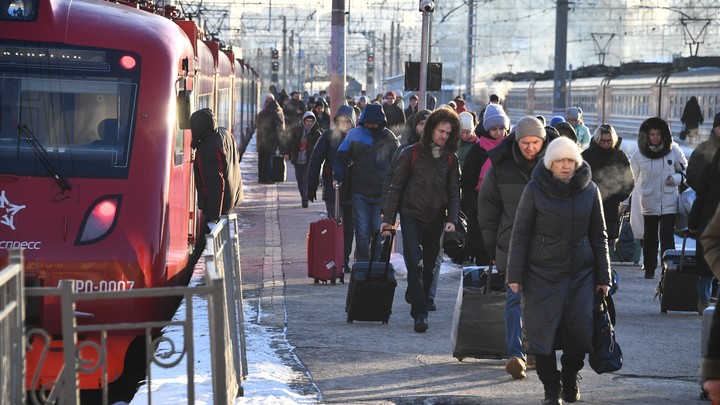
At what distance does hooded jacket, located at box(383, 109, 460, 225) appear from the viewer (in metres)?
10.6

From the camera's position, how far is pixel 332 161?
1498cm

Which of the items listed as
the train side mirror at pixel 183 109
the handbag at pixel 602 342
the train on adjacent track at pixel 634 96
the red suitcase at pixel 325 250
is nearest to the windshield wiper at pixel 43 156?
the train side mirror at pixel 183 109

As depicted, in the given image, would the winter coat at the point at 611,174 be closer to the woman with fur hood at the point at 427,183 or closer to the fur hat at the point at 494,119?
the fur hat at the point at 494,119

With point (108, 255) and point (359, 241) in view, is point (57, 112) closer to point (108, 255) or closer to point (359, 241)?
point (108, 255)

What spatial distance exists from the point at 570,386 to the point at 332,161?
7340 millimetres

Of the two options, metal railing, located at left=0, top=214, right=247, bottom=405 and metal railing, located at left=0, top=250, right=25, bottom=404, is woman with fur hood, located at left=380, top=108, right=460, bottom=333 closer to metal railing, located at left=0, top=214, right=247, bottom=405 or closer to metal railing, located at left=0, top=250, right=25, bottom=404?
metal railing, located at left=0, top=214, right=247, bottom=405

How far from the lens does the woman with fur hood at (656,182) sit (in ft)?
46.2

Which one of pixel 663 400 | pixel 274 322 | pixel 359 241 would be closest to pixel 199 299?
pixel 274 322

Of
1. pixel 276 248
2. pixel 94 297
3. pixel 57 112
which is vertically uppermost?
pixel 57 112

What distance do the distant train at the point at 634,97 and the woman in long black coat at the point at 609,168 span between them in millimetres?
19968

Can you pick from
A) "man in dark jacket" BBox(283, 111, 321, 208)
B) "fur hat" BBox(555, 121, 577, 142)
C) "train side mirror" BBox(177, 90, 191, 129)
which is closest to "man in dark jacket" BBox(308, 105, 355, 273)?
"fur hat" BBox(555, 121, 577, 142)

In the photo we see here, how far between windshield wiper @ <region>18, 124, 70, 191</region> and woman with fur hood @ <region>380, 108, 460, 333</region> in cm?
250

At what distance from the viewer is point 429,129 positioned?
10.6 meters

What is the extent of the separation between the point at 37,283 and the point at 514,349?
299 centimetres
